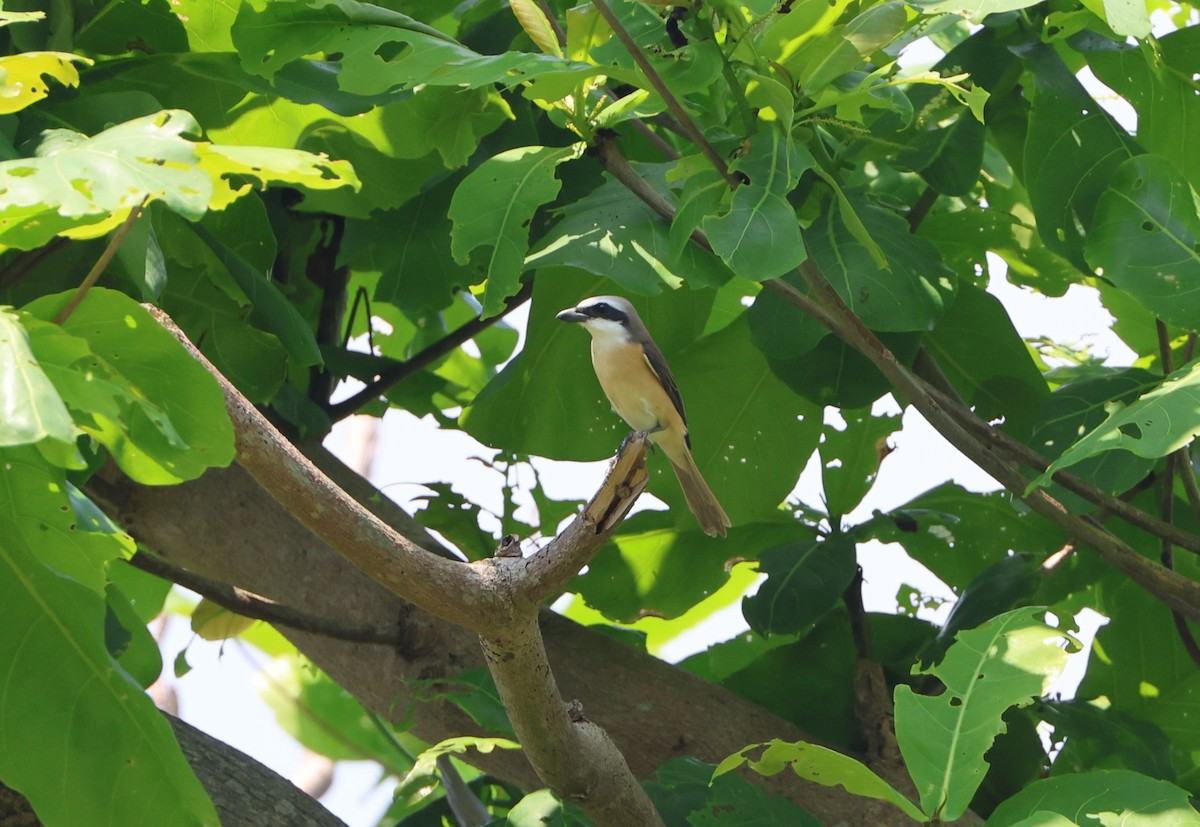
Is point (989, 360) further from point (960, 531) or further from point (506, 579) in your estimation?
point (506, 579)

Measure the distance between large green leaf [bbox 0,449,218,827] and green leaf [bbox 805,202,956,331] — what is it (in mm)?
1452

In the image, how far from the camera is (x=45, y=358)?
1.44m

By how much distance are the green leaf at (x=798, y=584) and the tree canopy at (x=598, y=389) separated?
12 millimetres

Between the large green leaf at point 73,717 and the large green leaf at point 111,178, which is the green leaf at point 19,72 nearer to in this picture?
the large green leaf at point 111,178

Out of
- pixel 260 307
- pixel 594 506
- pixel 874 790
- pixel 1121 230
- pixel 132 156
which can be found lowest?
pixel 874 790

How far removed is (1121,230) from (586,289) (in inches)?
49.0

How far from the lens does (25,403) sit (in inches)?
47.9

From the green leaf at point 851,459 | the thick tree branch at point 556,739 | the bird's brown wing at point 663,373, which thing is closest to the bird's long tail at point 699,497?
the bird's brown wing at point 663,373

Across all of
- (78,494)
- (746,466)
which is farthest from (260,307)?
(746,466)

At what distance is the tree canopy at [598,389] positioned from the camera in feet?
6.12

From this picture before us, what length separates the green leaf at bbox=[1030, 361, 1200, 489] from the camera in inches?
75.2

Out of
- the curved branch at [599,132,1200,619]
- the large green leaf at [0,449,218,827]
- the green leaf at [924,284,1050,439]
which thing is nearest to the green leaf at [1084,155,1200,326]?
the curved branch at [599,132,1200,619]

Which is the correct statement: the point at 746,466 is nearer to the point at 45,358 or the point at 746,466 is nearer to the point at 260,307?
the point at 260,307

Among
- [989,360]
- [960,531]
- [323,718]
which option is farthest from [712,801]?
[323,718]
